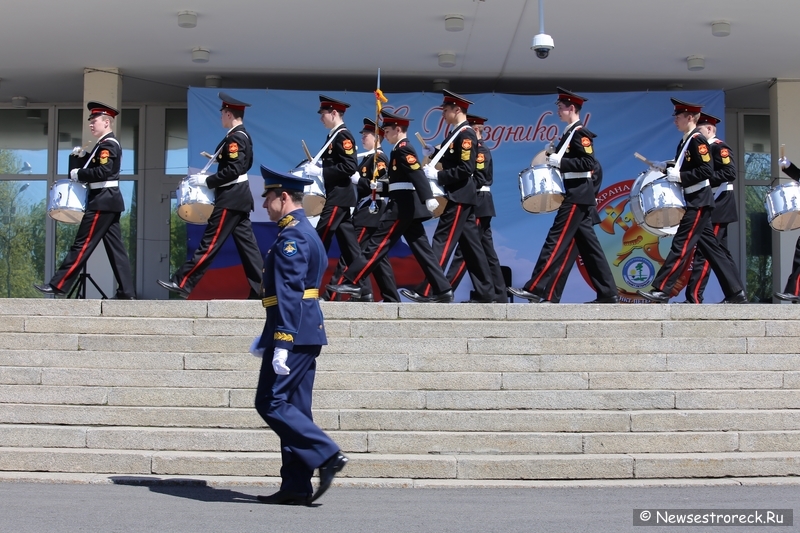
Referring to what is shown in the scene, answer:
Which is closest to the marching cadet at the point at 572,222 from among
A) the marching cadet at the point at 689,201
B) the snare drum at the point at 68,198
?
the marching cadet at the point at 689,201

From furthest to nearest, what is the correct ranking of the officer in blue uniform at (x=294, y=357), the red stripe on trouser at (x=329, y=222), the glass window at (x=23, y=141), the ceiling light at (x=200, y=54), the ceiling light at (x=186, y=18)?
the glass window at (x=23, y=141) < the ceiling light at (x=200, y=54) < the ceiling light at (x=186, y=18) < the red stripe on trouser at (x=329, y=222) < the officer in blue uniform at (x=294, y=357)

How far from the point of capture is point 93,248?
9.28 m

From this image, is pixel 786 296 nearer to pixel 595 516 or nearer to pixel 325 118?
pixel 325 118

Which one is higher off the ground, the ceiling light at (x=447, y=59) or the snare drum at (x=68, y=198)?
the ceiling light at (x=447, y=59)

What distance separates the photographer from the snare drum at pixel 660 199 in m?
9.06

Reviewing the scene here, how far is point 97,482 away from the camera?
19.3ft

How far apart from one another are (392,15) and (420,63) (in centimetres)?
188

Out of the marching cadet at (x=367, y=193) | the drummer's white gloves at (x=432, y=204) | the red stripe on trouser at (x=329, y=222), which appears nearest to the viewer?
the drummer's white gloves at (x=432, y=204)

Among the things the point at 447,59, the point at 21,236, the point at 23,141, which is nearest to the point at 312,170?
the point at 447,59

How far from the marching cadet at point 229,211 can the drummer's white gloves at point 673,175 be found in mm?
3866

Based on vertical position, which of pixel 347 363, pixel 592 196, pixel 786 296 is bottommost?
pixel 347 363

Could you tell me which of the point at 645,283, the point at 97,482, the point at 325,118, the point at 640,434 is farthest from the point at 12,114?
the point at 640,434

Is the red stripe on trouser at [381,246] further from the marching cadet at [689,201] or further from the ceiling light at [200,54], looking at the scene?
the ceiling light at [200,54]

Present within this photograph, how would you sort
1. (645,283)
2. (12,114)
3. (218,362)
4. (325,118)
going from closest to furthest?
(218,362) → (325,118) → (645,283) → (12,114)
